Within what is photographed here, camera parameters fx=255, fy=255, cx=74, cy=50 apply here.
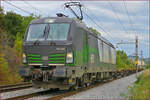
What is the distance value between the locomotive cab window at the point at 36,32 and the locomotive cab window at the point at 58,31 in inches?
13.6

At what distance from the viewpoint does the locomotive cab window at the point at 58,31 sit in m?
11.3

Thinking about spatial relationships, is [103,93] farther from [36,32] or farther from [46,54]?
[36,32]

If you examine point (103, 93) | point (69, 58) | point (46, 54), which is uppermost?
point (46, 54)

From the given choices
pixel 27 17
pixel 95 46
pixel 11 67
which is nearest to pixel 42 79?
pixel 95 46

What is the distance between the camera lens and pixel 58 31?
1143 centimetres

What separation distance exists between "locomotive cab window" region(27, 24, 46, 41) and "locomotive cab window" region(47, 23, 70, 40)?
35 centimetres

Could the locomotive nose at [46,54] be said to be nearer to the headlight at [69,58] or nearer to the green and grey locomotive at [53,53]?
the green and grey locomotive at [53,53]

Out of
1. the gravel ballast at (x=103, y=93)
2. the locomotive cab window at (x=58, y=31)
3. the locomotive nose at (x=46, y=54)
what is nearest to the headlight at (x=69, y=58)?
the locomotive nose at (x=46, y=54)

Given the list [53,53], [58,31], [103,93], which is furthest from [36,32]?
[103,93]

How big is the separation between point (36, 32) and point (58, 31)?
1036 millimetres

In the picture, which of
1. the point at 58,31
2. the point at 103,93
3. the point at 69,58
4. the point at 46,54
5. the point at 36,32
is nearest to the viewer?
the point at 69,58

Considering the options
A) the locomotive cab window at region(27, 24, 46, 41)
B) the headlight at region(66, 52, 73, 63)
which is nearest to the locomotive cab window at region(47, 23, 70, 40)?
the locomotive cab window at region(27, 24, 46, 41)

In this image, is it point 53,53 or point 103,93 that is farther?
point 103,93

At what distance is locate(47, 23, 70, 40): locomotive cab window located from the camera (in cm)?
1128
